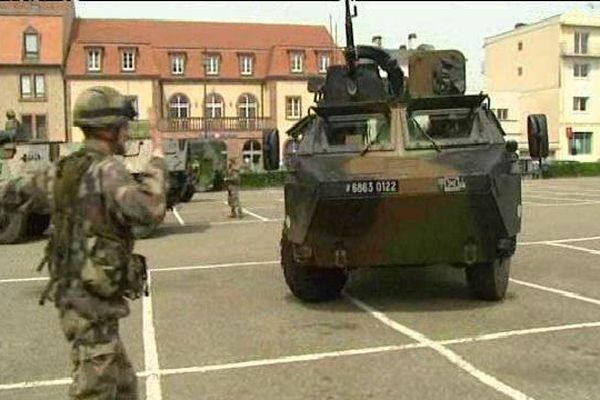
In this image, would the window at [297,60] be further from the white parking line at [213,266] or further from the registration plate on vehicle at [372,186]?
the registration plate on vehicle at [372,186]

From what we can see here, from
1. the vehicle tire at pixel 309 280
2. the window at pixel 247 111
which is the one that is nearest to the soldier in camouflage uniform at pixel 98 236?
the vehicle tire at pixel 309 280

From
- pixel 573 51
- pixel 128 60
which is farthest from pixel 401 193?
pixel 573 51

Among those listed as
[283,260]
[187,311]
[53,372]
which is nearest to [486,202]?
[283,260]

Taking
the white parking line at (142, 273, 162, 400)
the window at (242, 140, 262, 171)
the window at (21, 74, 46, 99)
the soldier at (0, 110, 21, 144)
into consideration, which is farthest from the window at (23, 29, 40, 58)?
the white parking line at (142, 273, 162, 400)

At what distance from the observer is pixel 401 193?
6.71 meters

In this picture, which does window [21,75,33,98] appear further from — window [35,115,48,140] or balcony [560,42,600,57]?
balcony [560,42,600,57]

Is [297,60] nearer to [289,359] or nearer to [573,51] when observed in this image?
[573,51]

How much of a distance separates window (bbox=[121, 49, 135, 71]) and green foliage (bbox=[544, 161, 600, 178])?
26.1 meters

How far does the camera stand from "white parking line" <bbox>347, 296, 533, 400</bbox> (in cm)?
486

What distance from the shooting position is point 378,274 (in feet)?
31.5

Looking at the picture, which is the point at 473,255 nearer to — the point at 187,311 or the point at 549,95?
the point at 187,311

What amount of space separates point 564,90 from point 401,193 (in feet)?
172

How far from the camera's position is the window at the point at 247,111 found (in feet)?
170

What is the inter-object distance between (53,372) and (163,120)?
151 feet
